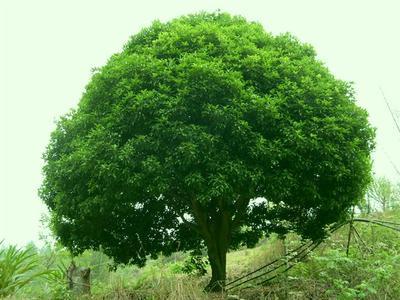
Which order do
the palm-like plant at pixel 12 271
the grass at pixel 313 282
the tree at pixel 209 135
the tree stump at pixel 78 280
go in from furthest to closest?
the tree stump at pixel 78 280
the palm-like plant at pixel 12 271
the tree at pixel 209 135
the grass at pixel 313 282

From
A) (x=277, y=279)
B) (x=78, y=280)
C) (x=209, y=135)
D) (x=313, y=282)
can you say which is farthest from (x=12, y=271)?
(x=313, y=282)

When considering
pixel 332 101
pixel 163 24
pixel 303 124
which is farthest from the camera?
pixel 163 24

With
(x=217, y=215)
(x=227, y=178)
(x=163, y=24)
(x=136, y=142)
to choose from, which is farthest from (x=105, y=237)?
(x=163, y=24)

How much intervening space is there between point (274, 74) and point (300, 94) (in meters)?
0.62

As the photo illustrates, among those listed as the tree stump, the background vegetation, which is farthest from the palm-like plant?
the tree stump

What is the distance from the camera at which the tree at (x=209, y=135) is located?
7184mm

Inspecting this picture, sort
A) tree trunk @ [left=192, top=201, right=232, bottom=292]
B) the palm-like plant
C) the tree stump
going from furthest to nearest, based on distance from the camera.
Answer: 1. tree trunk @ [left=192, top=201, right=232, bottom=292]
2. the tree stump
3. the palm-like plant

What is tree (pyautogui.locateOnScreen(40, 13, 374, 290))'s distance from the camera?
718 cm

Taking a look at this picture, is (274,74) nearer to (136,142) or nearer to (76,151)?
(136,142)

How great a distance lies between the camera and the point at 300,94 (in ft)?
25.7

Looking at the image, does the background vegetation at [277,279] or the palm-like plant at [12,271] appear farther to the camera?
the palm-like plant at [12,271]

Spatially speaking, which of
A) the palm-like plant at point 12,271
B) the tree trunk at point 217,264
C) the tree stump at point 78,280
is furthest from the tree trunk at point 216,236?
the palm-like plant at point 12,271

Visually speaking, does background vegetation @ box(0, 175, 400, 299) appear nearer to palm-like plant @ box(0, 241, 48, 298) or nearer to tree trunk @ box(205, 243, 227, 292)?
palm-like plant @ box(0, 241, 48, 298)

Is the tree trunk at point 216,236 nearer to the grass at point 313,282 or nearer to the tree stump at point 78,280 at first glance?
the grass at point 313,282
